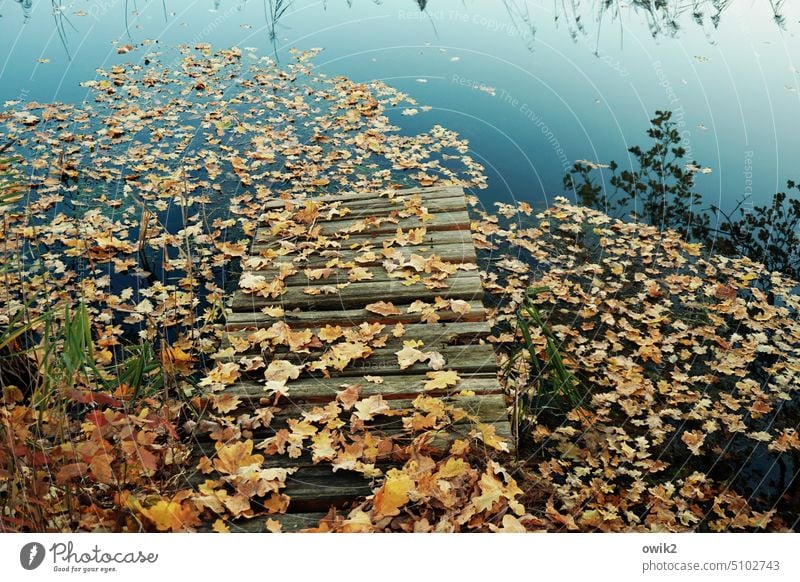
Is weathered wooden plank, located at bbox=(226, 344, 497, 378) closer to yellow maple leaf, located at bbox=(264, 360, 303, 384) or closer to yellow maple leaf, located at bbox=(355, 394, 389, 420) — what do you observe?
yellow maple leaf, located at bbox=(264, 360, 303, 384)

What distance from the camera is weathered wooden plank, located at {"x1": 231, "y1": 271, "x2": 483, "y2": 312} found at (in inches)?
141

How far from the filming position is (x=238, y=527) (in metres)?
2.22

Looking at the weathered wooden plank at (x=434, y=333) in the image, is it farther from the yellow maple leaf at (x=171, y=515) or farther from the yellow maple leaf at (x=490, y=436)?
the yellow maple leaf at (x=171, y=515)

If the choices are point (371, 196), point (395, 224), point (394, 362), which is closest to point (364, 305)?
point (394, 362)

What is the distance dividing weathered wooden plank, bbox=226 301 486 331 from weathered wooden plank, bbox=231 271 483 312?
0.09 meters

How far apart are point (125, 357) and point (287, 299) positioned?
1273 millimetres

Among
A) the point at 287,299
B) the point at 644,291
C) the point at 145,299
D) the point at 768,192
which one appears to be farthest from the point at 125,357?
the point at 768,192

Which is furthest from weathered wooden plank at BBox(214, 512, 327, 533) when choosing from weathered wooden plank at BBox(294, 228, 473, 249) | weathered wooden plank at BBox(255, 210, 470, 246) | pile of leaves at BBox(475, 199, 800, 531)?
weathered wooden plank at BBox(255, 210, 470, 246)

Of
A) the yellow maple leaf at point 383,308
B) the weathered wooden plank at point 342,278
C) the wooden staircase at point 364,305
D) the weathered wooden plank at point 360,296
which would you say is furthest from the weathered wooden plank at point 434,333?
the weathered wooden plank at point 342,278

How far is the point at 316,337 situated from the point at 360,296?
48cm

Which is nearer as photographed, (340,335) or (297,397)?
(297,397)

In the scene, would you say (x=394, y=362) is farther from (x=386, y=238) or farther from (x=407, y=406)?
(x=386, y=238)

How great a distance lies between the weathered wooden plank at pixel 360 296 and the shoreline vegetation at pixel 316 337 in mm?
140
